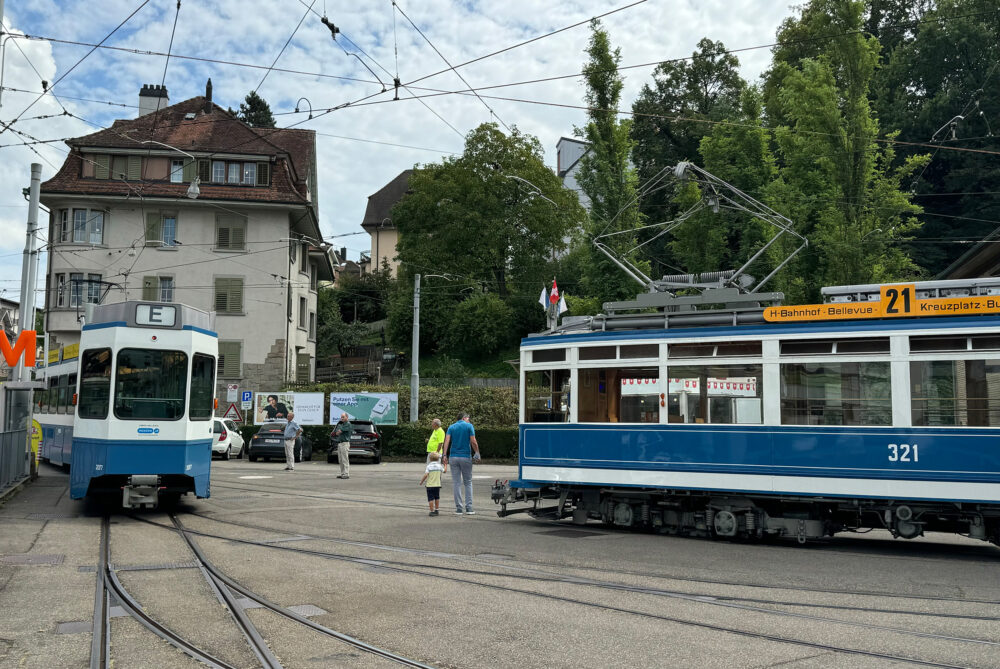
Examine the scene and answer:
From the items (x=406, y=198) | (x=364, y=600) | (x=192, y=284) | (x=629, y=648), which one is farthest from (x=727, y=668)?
(x=406, y=198)

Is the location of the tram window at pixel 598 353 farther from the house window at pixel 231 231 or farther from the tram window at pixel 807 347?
the house window at pixel 231 231

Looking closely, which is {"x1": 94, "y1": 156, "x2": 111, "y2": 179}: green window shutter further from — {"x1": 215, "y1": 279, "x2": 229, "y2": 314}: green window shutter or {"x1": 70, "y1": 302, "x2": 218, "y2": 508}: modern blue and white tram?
{"x1": 70, "y1": 302, "x2": 218, "y2": 508}: modern blue and white tram

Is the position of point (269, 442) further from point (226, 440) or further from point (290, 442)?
point (290, 442)

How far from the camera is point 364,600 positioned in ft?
27.8

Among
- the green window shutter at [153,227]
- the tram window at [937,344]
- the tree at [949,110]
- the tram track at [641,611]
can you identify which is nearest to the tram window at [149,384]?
the tram track at [641,611]

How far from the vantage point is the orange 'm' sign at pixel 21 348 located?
1988 centimetres

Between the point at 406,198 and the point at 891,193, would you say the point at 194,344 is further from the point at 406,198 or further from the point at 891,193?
the point at 406,198

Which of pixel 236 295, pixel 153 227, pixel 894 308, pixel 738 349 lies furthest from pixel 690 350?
pixel 153 227

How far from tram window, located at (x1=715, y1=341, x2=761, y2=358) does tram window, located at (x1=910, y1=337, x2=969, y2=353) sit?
1958 mm

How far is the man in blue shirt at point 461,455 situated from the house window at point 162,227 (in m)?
30.6

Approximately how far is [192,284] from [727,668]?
40577 millimetres

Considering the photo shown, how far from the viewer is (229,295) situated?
43562mm

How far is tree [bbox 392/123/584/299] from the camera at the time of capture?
55.1 meters

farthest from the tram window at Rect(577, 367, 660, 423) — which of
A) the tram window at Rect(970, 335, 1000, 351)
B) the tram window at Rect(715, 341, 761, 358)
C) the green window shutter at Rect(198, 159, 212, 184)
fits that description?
the green window shutter at Rect(198, 159, 212, 184)
